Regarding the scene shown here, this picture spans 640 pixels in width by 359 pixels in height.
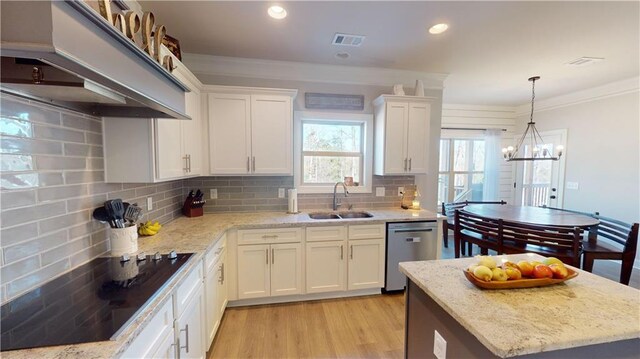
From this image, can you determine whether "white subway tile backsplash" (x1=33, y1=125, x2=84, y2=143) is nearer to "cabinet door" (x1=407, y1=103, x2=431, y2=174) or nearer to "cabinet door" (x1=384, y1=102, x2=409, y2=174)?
"cabinet door" (x1=384, y1=102, x2=409, y2=174)

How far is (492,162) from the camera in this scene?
17.4 feet

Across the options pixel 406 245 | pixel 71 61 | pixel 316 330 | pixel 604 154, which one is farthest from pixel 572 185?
pixel 71 61

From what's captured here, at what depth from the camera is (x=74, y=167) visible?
143 cm

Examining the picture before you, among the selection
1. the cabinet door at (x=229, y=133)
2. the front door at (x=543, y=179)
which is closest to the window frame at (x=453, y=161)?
the front door at (x=543, y=179)

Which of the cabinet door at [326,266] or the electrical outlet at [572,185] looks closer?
the cabinet door at [326,266]

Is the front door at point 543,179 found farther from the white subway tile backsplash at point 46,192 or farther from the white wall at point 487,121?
the white subway tile backsplash at point 46,192

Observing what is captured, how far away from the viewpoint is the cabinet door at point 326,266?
8.93 ft

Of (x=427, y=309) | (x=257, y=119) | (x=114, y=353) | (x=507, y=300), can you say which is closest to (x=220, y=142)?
(x=257, y=119)

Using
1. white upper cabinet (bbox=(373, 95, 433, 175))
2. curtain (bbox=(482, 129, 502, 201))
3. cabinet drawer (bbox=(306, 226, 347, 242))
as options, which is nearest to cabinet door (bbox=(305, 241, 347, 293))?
cabinet drawer (bbox=(306, 226, 347, 242))

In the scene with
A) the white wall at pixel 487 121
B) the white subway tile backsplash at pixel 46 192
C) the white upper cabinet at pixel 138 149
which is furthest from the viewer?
the white wall at pixel 487 121

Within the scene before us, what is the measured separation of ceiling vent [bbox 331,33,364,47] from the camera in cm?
243

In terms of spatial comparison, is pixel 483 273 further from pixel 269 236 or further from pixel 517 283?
pixel 269 236

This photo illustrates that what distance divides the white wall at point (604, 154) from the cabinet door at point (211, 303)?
18.2 ft

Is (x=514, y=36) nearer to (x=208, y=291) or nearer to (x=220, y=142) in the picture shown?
(x=220, y=142)
